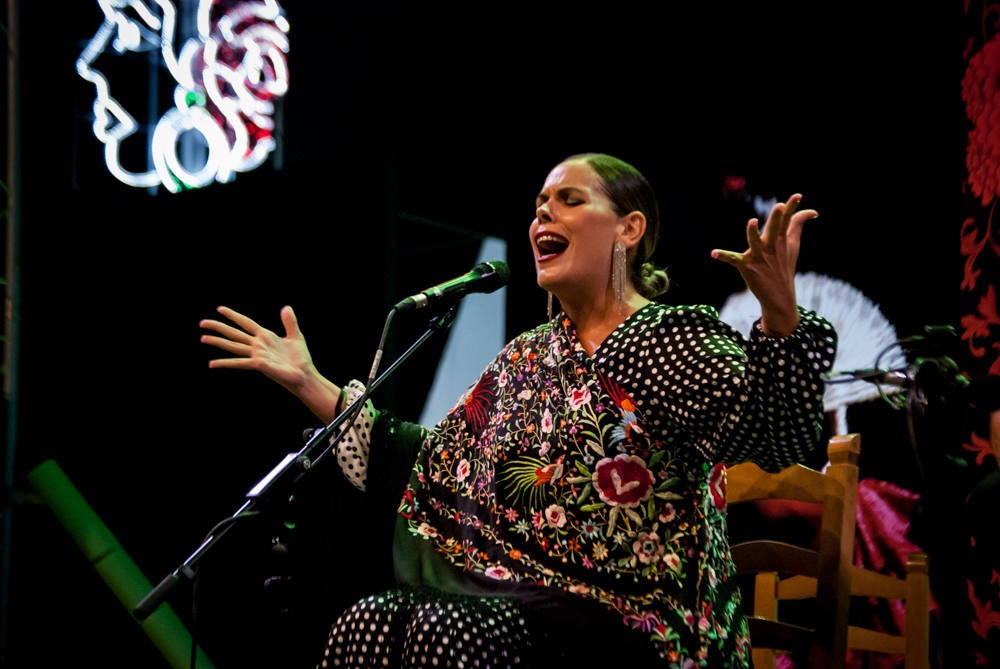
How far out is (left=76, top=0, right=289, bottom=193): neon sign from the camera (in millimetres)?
4168

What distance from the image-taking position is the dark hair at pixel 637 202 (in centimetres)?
197

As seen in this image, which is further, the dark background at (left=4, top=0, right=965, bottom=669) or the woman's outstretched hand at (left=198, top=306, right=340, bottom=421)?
the dark background at (left=4, top=0, right=965, bottom=669)

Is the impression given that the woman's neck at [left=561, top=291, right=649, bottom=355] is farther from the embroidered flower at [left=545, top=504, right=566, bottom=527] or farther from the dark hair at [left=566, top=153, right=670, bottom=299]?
the embroidered flower at [left=545, top=504, right=566, bottom=527]

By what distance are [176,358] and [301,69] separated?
1.48 metres

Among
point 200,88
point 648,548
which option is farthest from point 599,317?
point 200,88

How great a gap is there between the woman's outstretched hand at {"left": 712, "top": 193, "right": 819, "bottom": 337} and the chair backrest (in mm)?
615

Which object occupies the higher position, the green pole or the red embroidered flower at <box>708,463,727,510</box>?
the red embroidered flower at <box>708,463,727,510</box>

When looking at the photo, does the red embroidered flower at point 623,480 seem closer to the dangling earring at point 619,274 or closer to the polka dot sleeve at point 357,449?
the dangling earring at point 619,274

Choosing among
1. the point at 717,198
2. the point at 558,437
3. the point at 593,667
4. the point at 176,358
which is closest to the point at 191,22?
the point at 176,358

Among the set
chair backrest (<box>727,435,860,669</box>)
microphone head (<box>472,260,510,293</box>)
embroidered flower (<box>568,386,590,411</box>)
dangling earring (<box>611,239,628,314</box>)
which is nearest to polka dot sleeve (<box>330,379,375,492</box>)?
microphone head (<box>472,260,510,293</box>)

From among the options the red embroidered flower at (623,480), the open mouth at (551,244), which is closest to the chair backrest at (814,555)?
the red embroidered flower at (623,480)

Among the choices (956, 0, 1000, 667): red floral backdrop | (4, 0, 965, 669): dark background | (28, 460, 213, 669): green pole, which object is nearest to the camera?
(956, 0, 1000, 667): red floral backdrop

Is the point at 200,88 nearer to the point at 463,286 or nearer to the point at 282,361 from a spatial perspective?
the point at 282,361

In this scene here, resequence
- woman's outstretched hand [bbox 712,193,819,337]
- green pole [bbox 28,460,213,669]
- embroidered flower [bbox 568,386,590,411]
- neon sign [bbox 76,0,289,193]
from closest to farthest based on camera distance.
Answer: woman's outstretched hand [bbox 712,193,819,337] → embroidered flower [bbox 568,386,590,411] → green pole [bbox 28,460,213,669] → neon sign [bbox 76,0,289,193]
